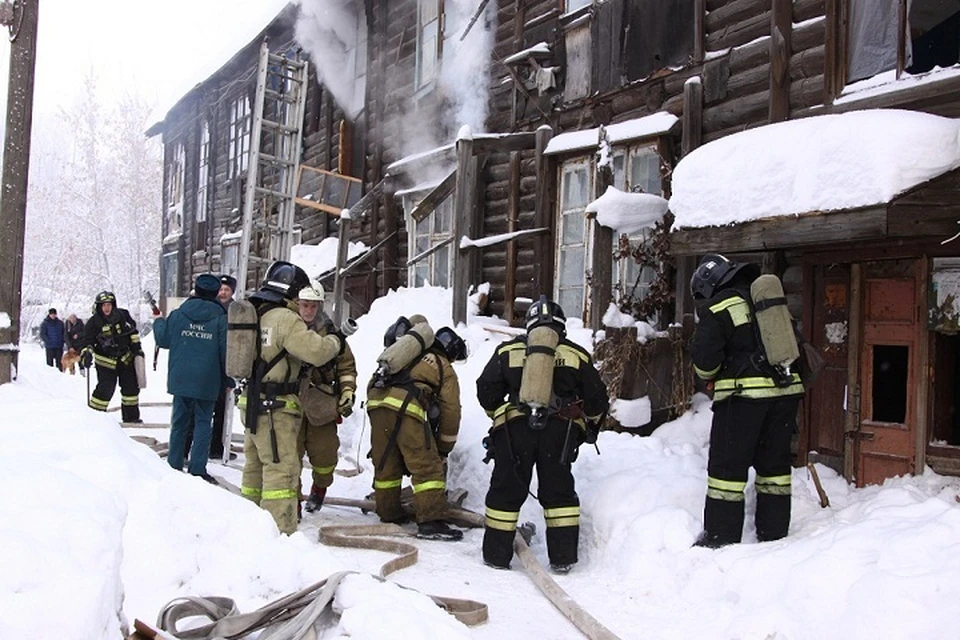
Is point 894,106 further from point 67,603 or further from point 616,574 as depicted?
point 67,603

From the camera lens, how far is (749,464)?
17.3ft

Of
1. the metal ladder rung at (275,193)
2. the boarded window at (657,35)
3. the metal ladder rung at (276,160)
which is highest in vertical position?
the boarded window at (657,35)

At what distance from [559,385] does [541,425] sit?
37 cm

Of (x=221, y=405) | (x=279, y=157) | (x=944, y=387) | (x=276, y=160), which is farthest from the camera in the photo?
(x=279, y=157)

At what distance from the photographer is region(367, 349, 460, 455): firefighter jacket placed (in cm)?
629

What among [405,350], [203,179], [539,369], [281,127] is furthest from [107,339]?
[203,179]

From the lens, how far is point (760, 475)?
5.33m

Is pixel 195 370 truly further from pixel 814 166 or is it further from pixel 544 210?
pixel 814 166

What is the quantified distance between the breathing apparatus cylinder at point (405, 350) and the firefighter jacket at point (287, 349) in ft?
1.75

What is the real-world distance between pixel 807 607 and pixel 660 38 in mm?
6657

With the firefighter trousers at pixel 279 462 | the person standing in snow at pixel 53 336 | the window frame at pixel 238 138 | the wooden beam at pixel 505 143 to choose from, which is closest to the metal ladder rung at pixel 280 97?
the wooden beam at pixel 505 143

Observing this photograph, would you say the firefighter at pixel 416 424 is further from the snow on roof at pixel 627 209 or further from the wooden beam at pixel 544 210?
the wooden beam at pixel 544 210

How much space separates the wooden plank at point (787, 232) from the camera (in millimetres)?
5082

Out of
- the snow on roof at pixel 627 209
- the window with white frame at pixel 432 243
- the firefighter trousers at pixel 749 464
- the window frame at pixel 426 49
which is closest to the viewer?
the firefighter trousers at pixel 749 464
